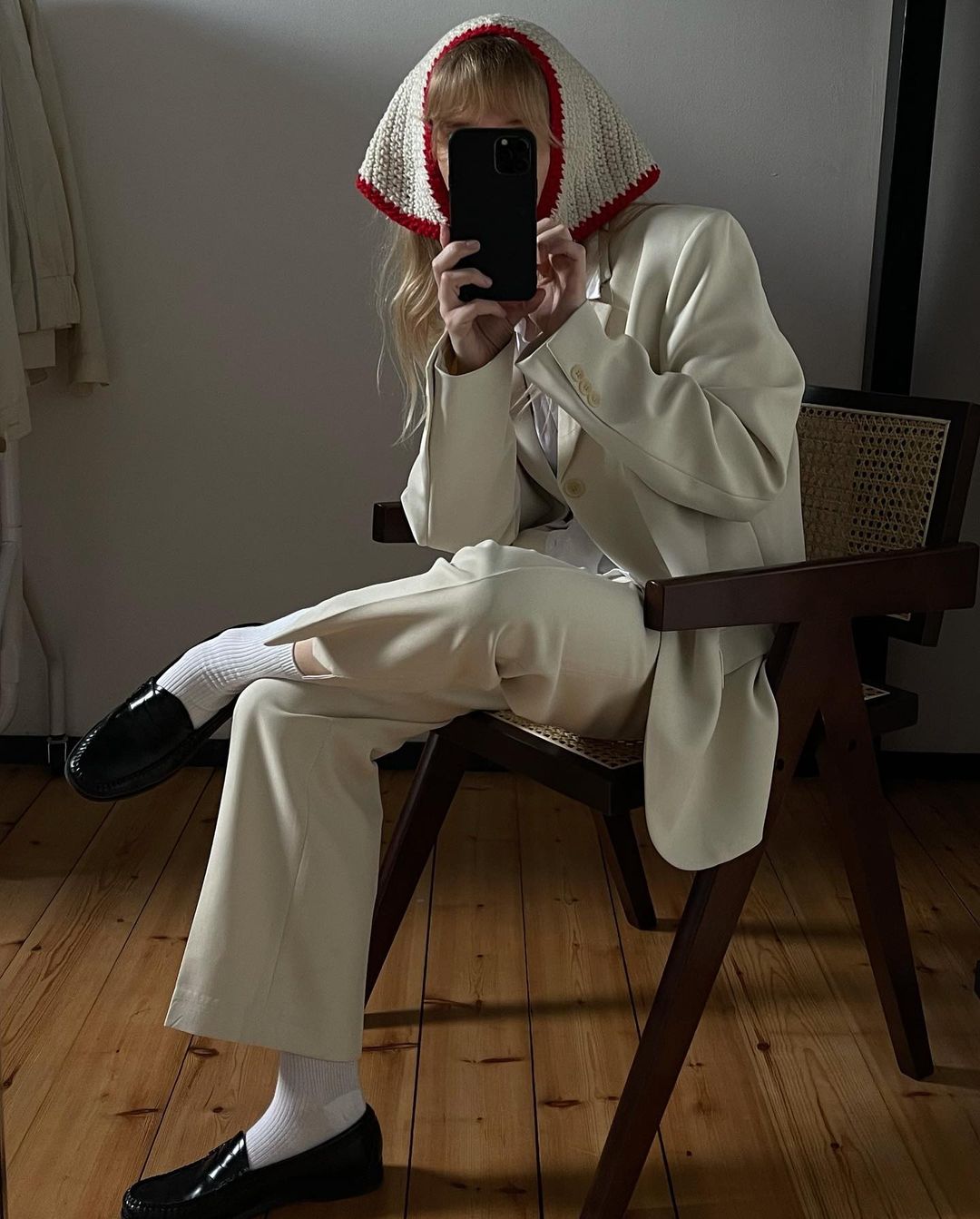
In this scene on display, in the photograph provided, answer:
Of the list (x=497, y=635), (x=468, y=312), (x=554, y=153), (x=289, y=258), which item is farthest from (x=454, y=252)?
(x=289, y=258)

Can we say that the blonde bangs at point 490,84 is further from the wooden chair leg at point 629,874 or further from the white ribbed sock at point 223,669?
the wooden chair leg at point 629,874

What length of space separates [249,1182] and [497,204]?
991 mm

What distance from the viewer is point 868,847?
4.59ft

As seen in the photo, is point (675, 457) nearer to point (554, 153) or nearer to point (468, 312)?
point (468, 312)

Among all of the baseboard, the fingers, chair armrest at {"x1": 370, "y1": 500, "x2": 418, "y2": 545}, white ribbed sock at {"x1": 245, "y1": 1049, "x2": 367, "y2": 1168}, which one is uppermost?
the fingers

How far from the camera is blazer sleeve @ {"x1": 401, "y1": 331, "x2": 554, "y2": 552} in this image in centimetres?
140

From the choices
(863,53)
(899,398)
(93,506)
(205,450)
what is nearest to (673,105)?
(863,53)

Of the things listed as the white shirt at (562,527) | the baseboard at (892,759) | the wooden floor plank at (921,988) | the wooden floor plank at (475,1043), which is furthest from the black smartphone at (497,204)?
the baseboard at (892,759)

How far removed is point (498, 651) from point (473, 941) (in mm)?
719

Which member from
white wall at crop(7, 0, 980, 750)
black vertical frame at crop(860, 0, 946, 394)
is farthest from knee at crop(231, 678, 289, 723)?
black vertical frame at crop(860, 0, 946, 394)

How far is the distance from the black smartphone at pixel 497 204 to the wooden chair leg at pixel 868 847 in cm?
49

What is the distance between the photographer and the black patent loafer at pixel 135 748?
1.32m

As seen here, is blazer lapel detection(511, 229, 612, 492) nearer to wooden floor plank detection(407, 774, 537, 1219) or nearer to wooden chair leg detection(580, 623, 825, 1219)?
wooden chair leg detection(580, 623, 825, 1219)

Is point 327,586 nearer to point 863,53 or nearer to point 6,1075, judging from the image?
point 6,1075
